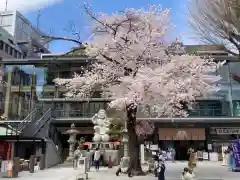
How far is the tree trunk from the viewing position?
15819 millimetres

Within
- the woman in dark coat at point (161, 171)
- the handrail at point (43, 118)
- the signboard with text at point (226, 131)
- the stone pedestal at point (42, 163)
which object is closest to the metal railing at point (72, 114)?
the handrail at point (43, 118)

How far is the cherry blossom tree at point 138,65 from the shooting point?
15.8 meters

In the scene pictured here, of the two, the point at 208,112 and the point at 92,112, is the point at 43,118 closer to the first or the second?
the point at 92,112

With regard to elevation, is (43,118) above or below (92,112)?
below

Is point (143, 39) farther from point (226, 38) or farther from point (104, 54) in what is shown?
point (226, 38)

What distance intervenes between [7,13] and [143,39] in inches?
2345

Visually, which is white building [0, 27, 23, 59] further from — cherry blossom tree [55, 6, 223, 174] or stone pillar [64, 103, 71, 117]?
cherry blossom tree [55, 6, 223, 174]

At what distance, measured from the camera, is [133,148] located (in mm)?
16234

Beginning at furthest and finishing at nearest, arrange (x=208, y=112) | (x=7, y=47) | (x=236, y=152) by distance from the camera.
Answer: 1. (x=7, y=47)
2. (x=208, y=112)
3. (x=236, y=152)

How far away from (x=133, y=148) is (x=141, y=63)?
15.3 ft

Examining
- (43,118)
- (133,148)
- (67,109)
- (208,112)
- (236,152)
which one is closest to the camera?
(133,148)

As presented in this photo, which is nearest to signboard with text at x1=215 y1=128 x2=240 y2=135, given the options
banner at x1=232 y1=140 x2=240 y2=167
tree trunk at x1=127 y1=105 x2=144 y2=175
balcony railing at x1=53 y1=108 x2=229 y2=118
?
balcony railing at x1=53 y1=108 x2=229 y2=118

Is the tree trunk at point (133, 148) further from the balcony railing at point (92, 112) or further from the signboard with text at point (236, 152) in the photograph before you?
the balcony railing at point (92, 112)

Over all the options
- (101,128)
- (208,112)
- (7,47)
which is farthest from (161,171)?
(7,47)
